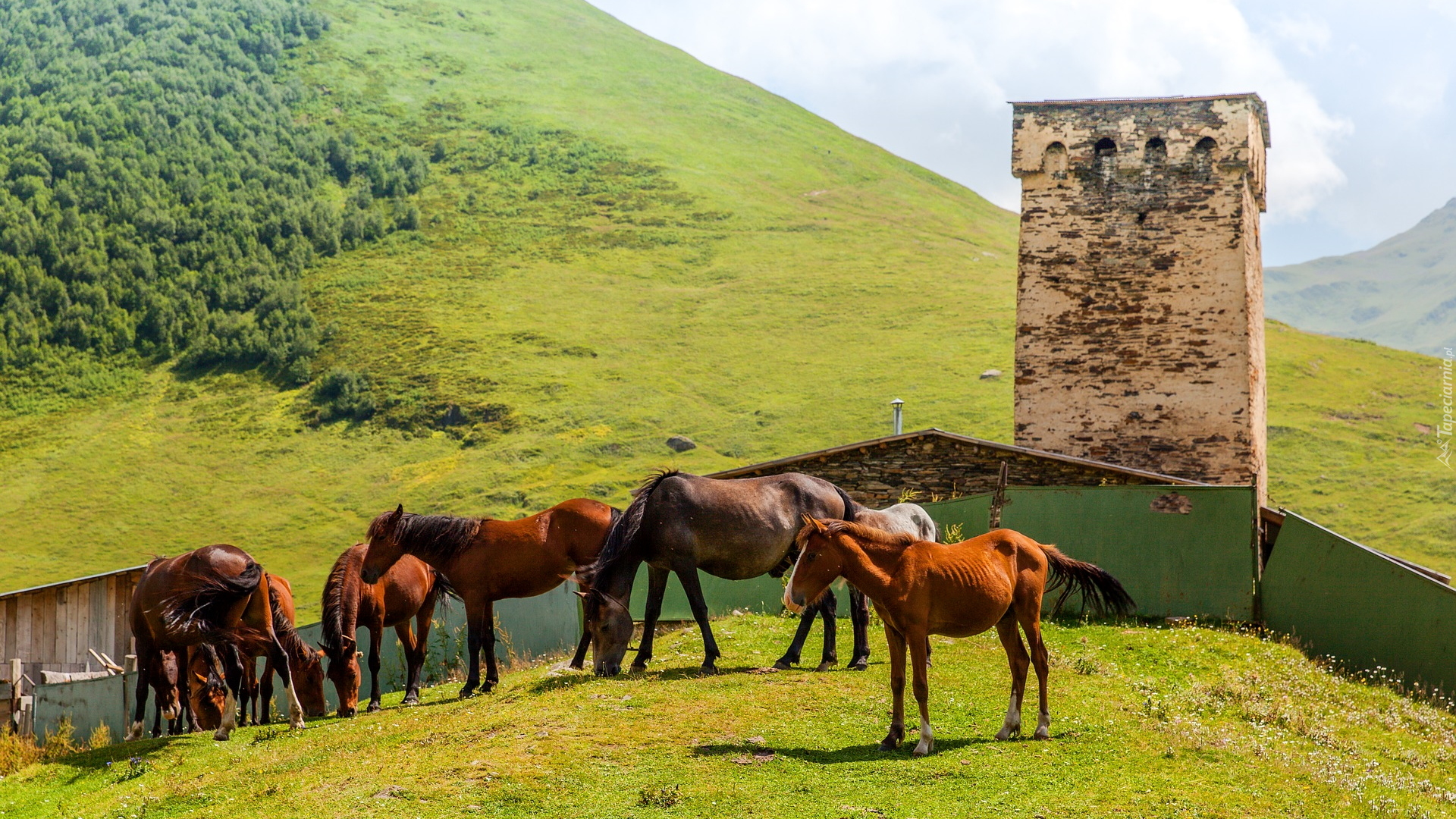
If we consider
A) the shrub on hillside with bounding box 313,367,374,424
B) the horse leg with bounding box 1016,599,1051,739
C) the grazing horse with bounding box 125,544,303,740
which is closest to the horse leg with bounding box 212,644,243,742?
the grazing horse with bounding box 125,544,303,740

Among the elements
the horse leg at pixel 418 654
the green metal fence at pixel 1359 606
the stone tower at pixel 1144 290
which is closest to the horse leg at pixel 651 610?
the horse leg at pixel 418 654

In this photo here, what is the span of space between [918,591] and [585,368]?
8954 cm

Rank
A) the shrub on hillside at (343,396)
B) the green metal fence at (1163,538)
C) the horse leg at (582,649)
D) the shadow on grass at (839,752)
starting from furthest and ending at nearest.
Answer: the shrub on hillside at (343,396), the green metal fence at (1163,538), the horse leg at (582,649), the shadow on grass at (839,752)

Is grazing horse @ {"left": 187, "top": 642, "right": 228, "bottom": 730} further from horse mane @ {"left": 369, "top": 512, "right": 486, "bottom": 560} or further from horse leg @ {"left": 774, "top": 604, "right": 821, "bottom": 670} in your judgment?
horse leg @ {"left": 774, "top": 604, "right": 821, "bottom": 670}

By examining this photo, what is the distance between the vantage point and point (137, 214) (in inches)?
4938

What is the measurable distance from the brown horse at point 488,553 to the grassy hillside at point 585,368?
160 ft

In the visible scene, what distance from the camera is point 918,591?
443 inches

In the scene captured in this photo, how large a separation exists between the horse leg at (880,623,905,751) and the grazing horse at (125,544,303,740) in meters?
7.15

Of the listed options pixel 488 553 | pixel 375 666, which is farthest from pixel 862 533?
pixel 375 666

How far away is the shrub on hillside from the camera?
97.1 metres

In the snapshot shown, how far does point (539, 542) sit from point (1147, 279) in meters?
19.6

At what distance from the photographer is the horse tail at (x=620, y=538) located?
48.9 ft

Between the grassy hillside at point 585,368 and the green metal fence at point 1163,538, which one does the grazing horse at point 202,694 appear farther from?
the grassy hillside at point 585,368

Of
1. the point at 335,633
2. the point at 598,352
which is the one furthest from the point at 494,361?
the point at 335,633
